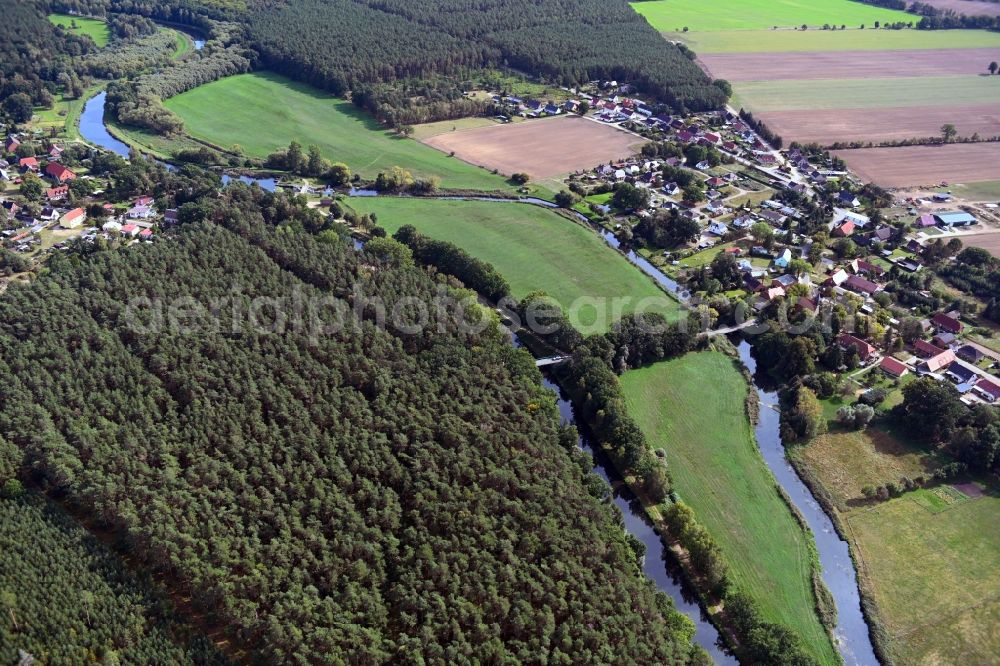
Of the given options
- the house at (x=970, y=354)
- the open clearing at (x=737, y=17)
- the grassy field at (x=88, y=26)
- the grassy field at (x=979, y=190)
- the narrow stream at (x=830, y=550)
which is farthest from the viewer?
the open clearing at (x=737, y=17)

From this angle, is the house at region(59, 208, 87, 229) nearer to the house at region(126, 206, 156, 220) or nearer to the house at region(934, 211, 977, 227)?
the house at region(126, 206, 156, 220)

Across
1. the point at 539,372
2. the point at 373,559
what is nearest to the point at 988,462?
the point at 539,372

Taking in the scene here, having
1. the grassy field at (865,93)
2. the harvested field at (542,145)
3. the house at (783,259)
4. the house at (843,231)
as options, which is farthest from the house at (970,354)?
the grassy field at (865,93)

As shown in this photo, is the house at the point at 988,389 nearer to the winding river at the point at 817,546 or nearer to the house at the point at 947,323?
the house at the point at 947,323

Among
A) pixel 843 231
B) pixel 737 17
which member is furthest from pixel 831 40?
pixel 843 231

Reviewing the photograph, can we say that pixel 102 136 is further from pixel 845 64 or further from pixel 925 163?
pixel 845 64

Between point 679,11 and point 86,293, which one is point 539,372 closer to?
point 86,293
